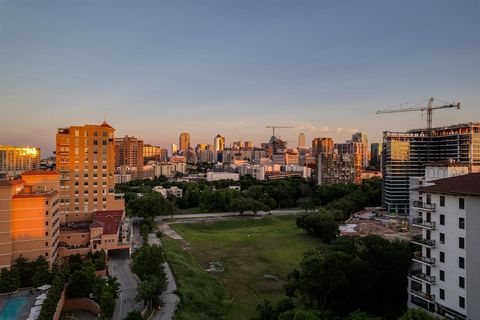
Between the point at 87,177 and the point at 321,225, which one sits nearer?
the point at 87,177

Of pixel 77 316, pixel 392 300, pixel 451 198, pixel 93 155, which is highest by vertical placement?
pixel 93 155

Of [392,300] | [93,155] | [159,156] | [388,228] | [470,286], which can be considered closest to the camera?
[470,286]

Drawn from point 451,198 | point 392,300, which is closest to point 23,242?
point 392,300

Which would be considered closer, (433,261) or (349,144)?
(433,261)

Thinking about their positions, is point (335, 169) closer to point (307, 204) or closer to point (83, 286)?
point (307, 204)

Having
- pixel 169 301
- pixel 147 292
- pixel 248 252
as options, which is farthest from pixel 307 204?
pixel 147 292

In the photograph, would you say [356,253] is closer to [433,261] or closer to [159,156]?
[433,261]
